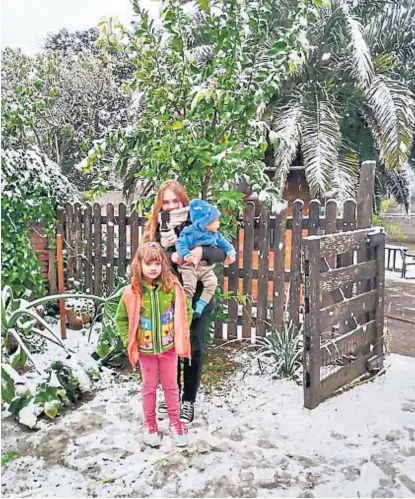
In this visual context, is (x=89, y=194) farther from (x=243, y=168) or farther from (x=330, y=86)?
(x=330, y=86)

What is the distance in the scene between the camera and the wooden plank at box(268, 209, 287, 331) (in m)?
2.19

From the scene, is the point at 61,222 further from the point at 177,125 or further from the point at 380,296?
the point at 380,296

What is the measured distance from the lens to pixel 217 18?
5.24 ft

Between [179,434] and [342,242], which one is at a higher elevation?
[342,242]

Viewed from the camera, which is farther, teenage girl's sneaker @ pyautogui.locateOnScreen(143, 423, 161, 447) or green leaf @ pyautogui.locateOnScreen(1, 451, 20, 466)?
teenage girl's sneaker @ pyautogui.locateOnScreen(143, 423, 161, 447)

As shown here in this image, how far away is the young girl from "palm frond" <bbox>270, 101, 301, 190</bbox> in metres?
2.53

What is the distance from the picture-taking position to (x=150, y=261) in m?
1.31

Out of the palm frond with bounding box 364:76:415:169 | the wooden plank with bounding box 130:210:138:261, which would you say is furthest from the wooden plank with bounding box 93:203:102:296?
the palm frond with bounding box 364:76:415:169

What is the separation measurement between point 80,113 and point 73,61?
0.16 meters

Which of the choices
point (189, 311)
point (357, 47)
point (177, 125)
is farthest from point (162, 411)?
point (357, 47)

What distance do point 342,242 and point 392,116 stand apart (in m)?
2.44

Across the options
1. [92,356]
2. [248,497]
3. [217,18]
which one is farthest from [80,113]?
[248,497]

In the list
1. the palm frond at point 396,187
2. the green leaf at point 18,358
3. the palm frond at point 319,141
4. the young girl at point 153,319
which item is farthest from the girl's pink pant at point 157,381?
the palm frond at point 396,187

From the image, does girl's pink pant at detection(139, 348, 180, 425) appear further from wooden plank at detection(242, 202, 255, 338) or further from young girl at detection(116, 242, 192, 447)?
wooden plank at detection(242, 202, 255, 338)
